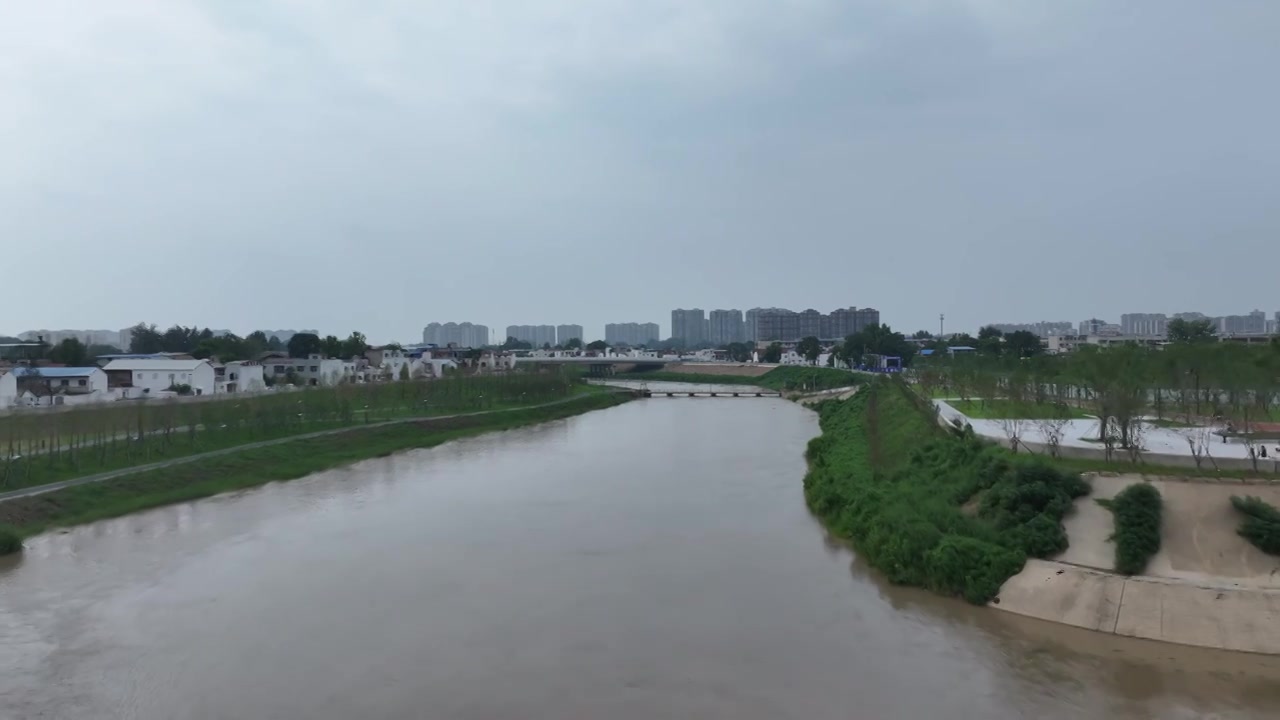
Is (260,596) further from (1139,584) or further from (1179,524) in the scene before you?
(1179,524)

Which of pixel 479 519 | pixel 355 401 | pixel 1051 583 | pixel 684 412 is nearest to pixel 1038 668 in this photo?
pixel 1051 583

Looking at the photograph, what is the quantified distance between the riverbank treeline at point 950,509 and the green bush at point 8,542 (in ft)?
39.9

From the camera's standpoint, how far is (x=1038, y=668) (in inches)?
Answer: 329

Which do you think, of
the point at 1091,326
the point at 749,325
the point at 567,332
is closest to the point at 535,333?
the point at 567,332

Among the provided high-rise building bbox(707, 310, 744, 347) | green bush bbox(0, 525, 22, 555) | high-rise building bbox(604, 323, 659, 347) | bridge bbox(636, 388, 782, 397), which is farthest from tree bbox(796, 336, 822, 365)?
high-rise building bbox(604, 323, 659, 347)

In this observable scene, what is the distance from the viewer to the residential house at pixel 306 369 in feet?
130

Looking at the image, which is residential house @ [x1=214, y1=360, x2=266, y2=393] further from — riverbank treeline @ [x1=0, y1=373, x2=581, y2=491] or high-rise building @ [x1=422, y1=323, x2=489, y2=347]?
high-rise building @ [x1=422, y1=323, x2=489, y2=347]

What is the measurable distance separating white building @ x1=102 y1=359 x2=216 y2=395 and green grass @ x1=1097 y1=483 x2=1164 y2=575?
30085mm

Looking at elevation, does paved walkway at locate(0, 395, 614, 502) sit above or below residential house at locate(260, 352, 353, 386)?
below

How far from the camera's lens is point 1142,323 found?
107375mm

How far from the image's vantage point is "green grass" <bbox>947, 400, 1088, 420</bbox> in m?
16.1

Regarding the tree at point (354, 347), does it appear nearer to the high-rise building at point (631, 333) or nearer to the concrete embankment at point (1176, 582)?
the concrete embankment at point (1176, 582)

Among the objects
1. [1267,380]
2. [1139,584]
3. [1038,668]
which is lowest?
[1038,668]

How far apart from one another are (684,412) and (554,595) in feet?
94.3
